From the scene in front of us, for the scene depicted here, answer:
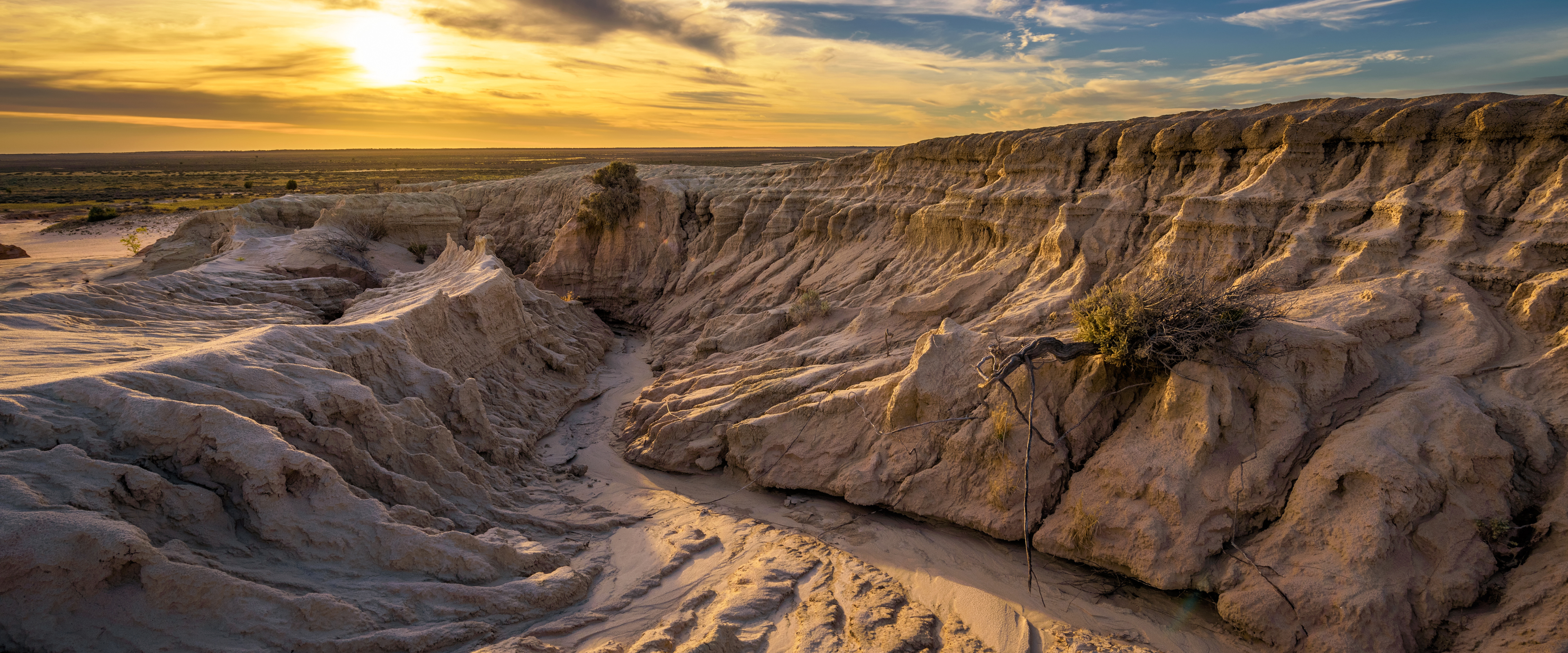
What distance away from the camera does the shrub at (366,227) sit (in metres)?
25.0

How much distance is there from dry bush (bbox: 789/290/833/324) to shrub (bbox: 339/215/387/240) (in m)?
18.1

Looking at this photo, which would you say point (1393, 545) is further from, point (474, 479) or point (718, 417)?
point (474, 479)

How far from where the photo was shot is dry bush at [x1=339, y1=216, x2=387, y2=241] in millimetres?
24938

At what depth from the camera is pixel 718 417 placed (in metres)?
11.5

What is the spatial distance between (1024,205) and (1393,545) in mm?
8949

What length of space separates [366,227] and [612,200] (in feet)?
32.2

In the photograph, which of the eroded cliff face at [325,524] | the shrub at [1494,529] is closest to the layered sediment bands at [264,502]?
the eroded cliff face at [325,524]

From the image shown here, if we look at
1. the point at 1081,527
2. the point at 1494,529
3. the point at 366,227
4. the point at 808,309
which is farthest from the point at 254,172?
the point at 1494,529

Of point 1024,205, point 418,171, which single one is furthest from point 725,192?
point 418,171

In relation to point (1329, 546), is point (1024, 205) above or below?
above

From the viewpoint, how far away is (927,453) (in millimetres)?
9156

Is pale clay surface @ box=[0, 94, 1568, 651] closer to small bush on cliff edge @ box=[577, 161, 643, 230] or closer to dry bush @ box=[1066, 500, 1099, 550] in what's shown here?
dry bush @ box=[1066, 500, 1099, 550]

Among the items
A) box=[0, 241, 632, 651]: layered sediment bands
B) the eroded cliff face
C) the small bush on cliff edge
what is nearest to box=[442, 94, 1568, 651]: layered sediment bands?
the eroded cliff face

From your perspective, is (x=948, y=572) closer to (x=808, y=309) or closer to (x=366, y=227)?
(x=808, y=309)
